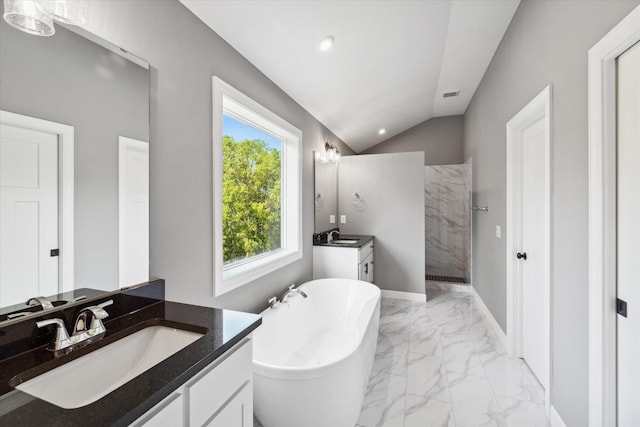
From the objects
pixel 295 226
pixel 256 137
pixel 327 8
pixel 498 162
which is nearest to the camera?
pixel 327 8

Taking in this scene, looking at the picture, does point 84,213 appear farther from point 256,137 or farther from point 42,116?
point 256,137

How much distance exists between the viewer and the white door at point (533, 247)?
2.11m

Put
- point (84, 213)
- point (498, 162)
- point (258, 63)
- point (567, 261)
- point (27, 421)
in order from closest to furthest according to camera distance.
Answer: point (27, 421)
point (84, 213)
point (567, 261)
point (258, 63)
point (498, 162)

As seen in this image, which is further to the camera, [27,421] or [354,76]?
[354,76]

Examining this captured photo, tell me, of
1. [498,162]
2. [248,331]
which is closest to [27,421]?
[248,331]

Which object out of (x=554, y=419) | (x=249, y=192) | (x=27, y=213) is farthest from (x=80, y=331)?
(x=554, y=419)

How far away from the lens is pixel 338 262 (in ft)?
11.0

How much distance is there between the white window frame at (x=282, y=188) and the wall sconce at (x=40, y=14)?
81cm

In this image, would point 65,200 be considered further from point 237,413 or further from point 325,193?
point 325,193

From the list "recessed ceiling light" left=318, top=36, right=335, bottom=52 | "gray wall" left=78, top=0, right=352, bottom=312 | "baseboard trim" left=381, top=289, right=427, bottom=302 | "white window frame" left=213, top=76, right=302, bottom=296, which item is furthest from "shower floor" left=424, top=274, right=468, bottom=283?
"recessed ceiling light" left=318, top=36, right=335, bottom=52

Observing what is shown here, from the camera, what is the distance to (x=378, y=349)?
2664mm

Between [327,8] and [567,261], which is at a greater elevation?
[327,8]

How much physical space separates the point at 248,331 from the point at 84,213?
76cm
